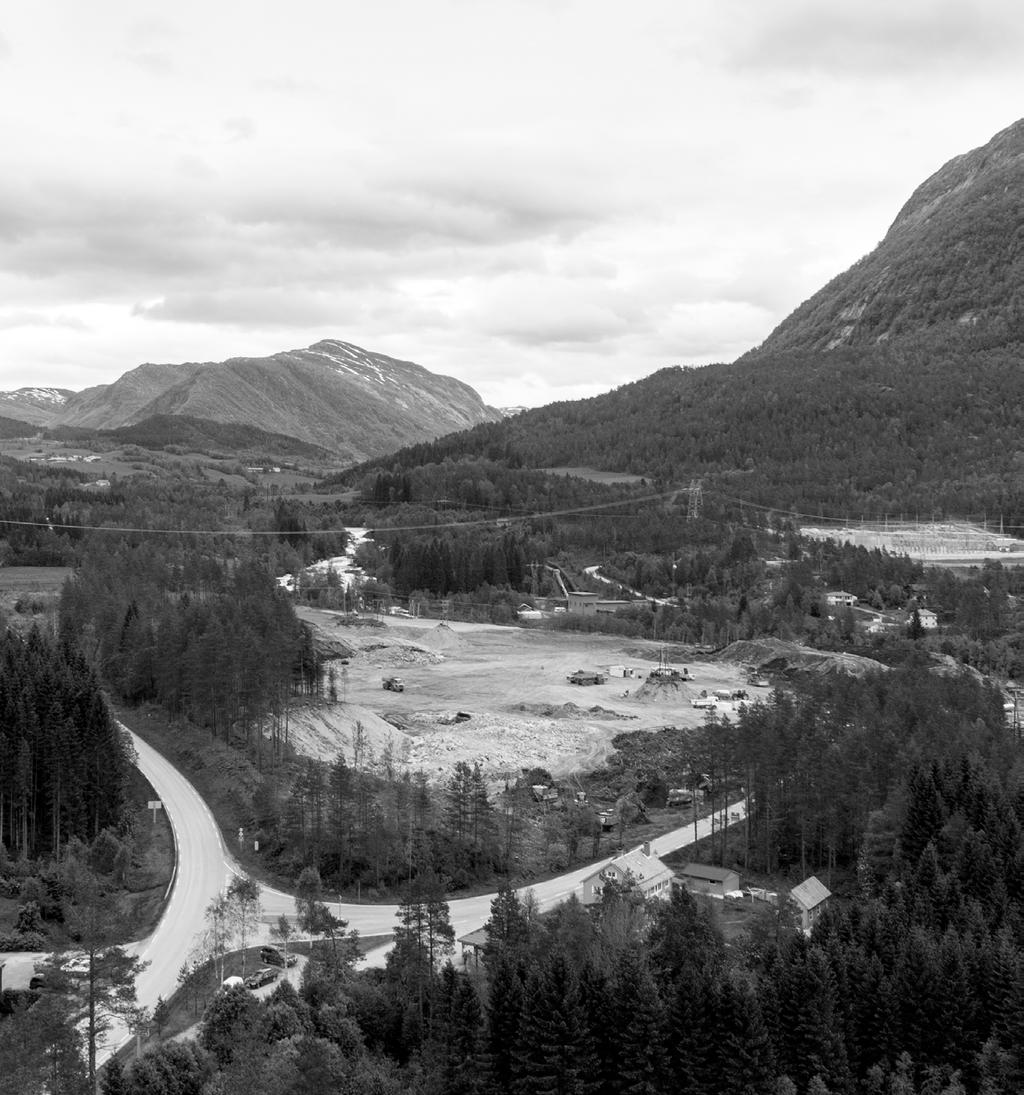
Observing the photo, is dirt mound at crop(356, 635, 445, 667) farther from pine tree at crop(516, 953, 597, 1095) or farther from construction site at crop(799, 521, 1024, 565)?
pine tree at crop(516, 953, 597, 1095)

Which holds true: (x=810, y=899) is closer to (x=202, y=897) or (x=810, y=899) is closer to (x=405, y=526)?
(x=202, y=897)

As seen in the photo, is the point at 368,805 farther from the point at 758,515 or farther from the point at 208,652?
the point at 758,515

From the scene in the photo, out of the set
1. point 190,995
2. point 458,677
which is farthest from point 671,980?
point 458,677

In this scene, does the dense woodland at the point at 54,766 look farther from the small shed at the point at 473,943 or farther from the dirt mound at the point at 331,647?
the dirt mound at the point at 331,647

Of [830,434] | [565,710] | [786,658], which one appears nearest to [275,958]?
[565,710]

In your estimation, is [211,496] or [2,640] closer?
[2,640]

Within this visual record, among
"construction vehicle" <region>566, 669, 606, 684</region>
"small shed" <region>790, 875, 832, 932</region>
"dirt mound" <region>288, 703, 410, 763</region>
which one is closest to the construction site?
"construction vehicle" <region>566, 669, 606, 684</region>

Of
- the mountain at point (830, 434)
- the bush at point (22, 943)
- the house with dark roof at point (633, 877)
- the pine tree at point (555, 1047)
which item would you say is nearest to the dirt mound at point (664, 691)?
the house with dark roof at point (633, 877)
